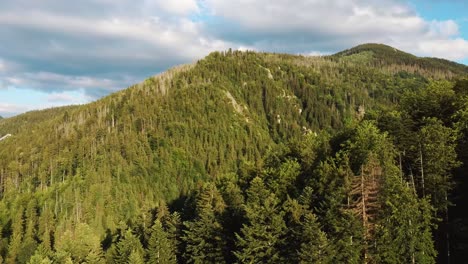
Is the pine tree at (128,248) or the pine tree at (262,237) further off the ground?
the pine tree at (262,237)

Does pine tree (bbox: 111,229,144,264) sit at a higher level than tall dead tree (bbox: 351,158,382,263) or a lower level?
lower

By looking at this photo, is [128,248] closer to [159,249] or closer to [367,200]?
[159,249]

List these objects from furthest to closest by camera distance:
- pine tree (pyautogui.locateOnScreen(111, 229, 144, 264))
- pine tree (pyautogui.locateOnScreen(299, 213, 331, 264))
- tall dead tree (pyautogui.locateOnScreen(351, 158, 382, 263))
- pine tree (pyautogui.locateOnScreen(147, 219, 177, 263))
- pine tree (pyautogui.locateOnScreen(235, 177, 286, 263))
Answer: pine tree (pyautogui.locateOnScreen(111, 229, 144, 264)), pine tree (pyautogui.locateOnScreen(147, 219, 177, 263)), pine tree (pyautogui.locateOnScreen(235, 177, 286, 263)), tall dead tree (pyautogui.locateOnScreen(351, 158, 382, 263)), pine tree (pyautogui.locateOnScreen(299, 213, 331, 264))

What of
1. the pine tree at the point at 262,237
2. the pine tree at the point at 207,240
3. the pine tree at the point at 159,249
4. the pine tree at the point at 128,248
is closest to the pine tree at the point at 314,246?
the pine tree at the point at 262,237

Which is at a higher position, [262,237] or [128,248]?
[262,237]

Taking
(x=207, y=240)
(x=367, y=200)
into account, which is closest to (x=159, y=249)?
(x=207, y=240)

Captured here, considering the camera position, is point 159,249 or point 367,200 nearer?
point 367,200

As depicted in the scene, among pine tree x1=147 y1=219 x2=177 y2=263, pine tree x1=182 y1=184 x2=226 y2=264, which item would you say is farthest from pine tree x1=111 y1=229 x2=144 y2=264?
pine tree x1=182 y1=184 x2=226 y2=264

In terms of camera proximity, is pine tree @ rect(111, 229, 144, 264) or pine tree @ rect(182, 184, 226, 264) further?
pine tree @ rect(111, 229, 144, 264)

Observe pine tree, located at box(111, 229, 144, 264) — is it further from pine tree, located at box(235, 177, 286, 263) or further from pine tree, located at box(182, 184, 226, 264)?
pine tree, located at box(235, 177, 286, 263)

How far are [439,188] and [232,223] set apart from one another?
30.4 metres

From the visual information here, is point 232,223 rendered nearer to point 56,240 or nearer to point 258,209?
point 258,209

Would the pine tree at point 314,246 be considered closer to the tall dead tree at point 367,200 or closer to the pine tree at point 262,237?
the tall dead tree at point 367,200

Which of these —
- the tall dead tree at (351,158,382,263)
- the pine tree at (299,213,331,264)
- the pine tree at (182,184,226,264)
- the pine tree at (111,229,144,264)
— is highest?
the tall dead tree at (351,158,382,263)
